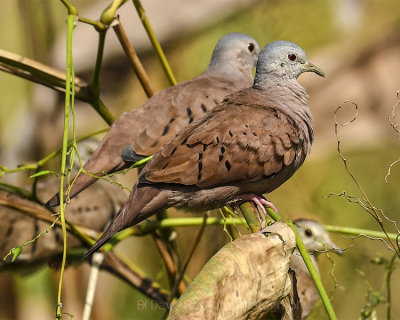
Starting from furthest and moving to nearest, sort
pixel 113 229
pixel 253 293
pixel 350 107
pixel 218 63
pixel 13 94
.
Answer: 1. pixel 13 94
2. pixel 350 107
3. pixel 218 63
4. pixel 113 229
5. pixel 253 293

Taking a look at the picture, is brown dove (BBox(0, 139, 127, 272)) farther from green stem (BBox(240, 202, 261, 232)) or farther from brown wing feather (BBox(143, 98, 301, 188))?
green stem (BBox(240, 202, 261, 232))

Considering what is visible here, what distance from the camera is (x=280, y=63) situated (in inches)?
73.0

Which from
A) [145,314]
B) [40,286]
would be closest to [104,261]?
[145,314]

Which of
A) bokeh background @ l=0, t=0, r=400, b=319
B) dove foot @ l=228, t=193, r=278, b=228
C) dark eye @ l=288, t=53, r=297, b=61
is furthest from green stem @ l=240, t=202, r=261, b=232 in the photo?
bokeh background @ l=0, t=0, r=400, b=319

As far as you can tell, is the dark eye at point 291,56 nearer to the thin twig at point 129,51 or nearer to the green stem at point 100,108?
the thin twig at point 129,51

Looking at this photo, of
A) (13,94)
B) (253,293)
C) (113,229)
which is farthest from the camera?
(13,94)

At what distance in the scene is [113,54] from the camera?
182 inches

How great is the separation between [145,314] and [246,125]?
2.13 metres

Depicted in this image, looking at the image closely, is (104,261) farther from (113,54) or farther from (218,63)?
(113,54)

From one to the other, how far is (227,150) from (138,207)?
0.26m

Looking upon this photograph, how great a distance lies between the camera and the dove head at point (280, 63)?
6.04 feet

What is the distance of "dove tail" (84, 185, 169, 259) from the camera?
1.38 meters

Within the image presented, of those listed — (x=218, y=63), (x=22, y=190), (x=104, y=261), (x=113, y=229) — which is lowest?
(x=113, y=229)

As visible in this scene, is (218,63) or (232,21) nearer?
(218,63)
